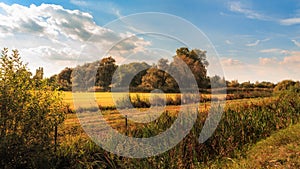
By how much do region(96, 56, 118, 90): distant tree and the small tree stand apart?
187cm

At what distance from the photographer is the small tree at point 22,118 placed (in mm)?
5219

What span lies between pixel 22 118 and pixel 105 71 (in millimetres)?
2643

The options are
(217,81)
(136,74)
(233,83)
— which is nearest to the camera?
(136,74)

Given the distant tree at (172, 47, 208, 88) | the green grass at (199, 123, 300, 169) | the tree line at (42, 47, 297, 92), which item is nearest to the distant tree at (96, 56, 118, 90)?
the tree line at (42, 47, 297, 92)

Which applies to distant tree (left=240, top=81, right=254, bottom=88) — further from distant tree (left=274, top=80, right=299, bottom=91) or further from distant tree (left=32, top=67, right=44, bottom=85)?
distant tree (left=32, top=67, right=44, bottom=85)

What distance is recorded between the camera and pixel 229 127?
8.13 metres

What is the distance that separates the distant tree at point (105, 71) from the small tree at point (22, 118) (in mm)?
1871

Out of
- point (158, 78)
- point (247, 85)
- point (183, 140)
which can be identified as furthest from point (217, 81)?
point (247, 85)

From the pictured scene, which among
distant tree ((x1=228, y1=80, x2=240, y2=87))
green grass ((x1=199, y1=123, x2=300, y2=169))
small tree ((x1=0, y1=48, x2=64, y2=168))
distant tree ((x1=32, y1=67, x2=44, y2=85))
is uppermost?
distant tree ((x1=228, y1=80, x2=240, y2=87))

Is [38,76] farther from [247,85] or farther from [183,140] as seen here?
[247,85]

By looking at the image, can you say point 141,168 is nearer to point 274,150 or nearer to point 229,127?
point 274,150

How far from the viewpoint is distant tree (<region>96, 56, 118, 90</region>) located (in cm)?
739

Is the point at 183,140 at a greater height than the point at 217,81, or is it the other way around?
the point at 217,81

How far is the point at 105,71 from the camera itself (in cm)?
759
